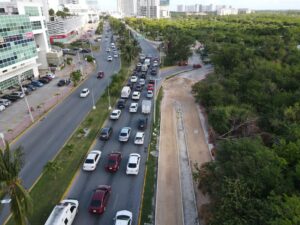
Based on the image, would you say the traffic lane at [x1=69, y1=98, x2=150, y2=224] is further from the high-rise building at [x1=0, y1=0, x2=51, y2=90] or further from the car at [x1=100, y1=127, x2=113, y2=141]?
the high-rise building at [x1=0, y1=0, x2=51, y2=90]

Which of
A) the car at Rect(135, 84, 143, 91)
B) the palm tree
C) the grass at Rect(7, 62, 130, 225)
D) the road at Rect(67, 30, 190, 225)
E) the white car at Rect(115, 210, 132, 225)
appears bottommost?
the road at Rect(67, 30, 190, 225)

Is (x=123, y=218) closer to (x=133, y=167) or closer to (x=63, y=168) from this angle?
(x=133, y=167)

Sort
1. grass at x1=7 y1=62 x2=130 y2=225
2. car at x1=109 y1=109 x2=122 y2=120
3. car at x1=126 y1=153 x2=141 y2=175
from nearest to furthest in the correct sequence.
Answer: grass at x1=7 y1=62 x2=130 y2=225 → car at x1=126 y1=153 x2=141 y2=175 → car at x1=109 y1=109 x2=122 y2=120

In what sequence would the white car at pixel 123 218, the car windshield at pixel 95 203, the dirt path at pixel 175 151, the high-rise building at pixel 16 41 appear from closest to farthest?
the white car at pixel 123 218
the car windshield at pixel 95 203
the dirt path at pixel 175 151
the high-rise building at pixel 16 41

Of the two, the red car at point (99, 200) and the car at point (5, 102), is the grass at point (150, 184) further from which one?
the car at point (5, 102)

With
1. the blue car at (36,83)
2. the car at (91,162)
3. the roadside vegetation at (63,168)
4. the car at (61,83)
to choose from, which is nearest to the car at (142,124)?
the roadside vegetation at (63,168)

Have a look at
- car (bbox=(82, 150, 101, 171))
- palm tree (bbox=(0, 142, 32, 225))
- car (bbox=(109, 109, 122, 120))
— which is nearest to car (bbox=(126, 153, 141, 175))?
car (bbox=(82, 150, 101, 171))

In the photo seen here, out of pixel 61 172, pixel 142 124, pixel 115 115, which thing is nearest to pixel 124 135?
pixel 142 124
